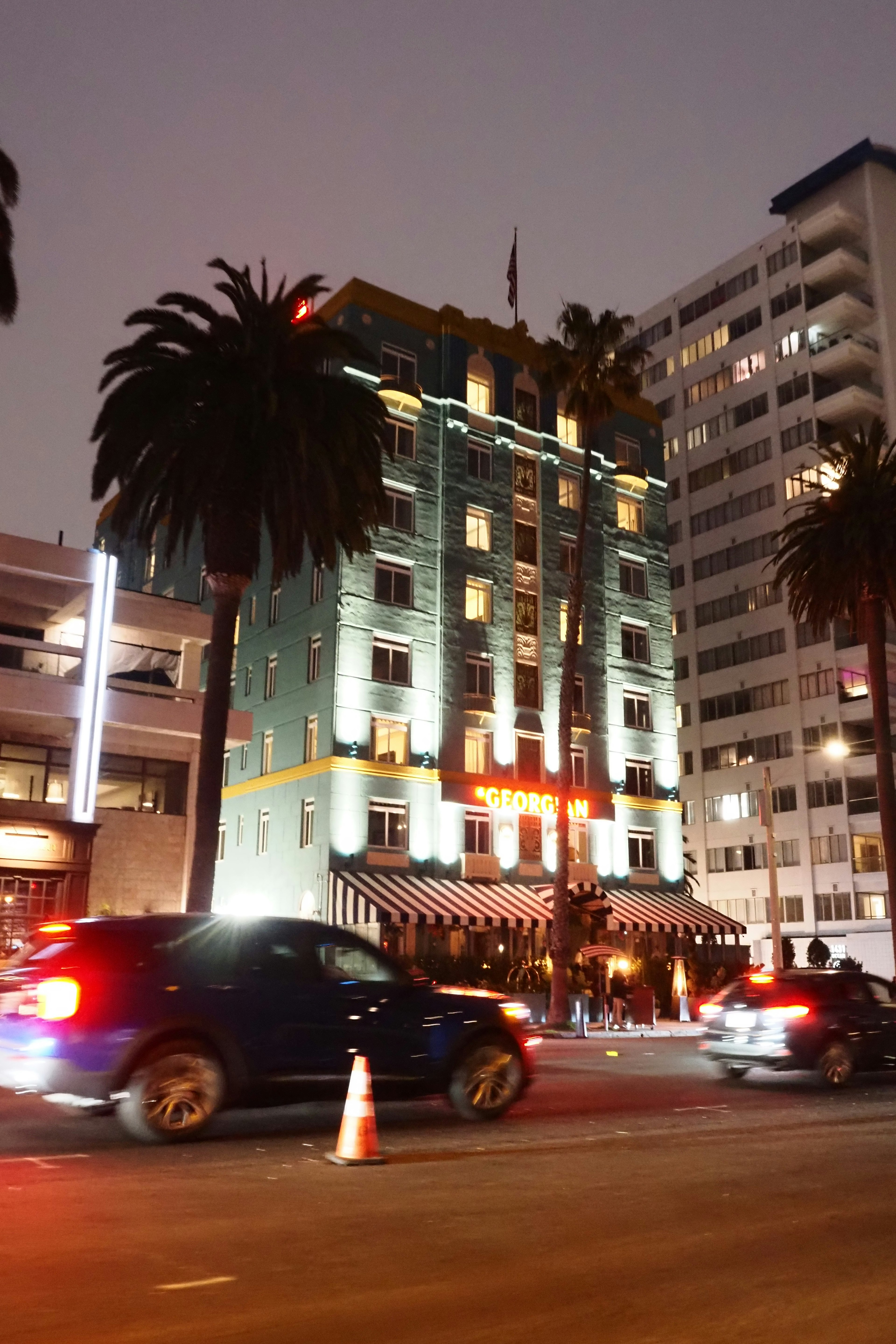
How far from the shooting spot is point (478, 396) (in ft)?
136

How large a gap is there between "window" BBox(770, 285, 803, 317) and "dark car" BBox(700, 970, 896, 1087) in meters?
60.1

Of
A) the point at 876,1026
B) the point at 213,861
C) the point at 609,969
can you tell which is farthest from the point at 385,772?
the point at 876,1026

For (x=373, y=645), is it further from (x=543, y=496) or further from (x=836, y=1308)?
(x=836, y=1308)

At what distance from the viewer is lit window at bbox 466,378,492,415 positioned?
41125 mm

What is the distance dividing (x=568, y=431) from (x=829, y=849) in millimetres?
28584

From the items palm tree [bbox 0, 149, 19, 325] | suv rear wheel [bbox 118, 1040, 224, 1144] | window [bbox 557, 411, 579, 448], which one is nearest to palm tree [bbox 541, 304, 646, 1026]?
window [bbox 557, 411, 579, 448]

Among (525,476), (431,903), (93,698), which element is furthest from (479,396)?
(93,698)

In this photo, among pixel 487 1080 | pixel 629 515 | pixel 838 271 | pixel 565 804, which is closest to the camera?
pixel 487 1080

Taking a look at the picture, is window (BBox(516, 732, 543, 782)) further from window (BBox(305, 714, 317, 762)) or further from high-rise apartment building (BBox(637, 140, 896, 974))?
high-rise apartment building (BBox(637, 140, 896, 974))

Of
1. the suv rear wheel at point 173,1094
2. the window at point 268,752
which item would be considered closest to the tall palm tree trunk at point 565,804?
the window at point 268,752

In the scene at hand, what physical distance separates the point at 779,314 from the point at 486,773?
43.4m

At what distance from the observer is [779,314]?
227 feet

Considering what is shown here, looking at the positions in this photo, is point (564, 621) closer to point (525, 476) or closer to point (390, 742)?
point (525, 476)

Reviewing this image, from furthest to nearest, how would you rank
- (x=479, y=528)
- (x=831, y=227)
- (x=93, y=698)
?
1. (x=831, y=227)
2. (x=479, y=528)
3. (x=93, y=698)
